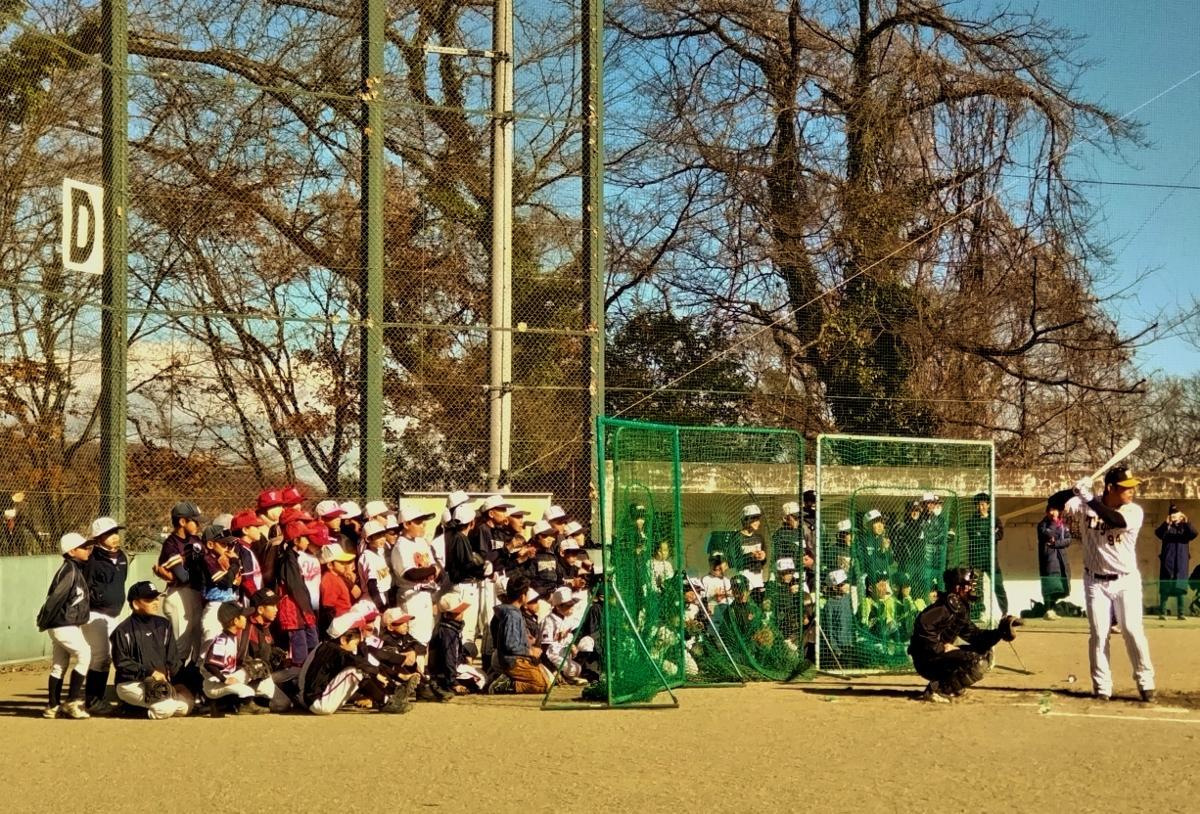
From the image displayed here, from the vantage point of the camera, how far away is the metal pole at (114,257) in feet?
48.7

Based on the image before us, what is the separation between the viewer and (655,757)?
925 cm

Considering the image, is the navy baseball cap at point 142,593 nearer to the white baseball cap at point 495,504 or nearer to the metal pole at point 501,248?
the white baseball cap at point 495,504

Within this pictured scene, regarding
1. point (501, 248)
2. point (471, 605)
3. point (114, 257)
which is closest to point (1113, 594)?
point (471, 605)

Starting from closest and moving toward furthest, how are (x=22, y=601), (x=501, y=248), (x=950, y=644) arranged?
(x=950, y=644)
(x=22, y=601)
(x=501, y=248)

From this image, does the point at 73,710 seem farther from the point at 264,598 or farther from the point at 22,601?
the point at 22,601

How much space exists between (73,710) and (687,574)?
231 inches

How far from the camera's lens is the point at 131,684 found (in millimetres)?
11484

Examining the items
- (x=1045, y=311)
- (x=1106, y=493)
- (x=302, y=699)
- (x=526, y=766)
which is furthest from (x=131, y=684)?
(x=1045, y=311)

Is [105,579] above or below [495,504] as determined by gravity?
below

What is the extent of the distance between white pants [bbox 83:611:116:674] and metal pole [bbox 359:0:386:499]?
4.03m

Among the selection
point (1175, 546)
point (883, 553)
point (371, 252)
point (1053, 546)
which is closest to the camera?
point (883, 553)

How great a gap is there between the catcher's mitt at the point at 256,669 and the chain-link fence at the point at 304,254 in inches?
138

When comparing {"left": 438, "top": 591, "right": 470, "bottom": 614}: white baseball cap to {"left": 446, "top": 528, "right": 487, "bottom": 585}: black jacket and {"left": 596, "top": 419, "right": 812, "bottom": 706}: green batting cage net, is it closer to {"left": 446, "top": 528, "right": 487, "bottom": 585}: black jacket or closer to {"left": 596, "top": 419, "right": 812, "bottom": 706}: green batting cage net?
{"left": 446, "top": 528, "right": 487, "bottom": 585}: black jacket

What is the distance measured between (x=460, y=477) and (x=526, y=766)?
23.5 feet
